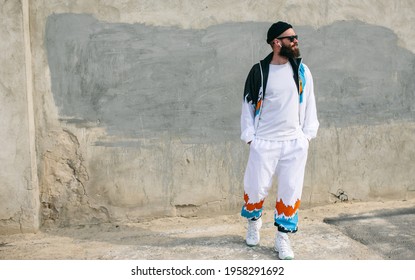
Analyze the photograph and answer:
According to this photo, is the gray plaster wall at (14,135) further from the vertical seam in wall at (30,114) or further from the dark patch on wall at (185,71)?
the dark patch on wall at (185,71)

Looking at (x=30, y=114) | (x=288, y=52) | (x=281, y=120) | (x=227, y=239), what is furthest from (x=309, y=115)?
(x=30, y=114)

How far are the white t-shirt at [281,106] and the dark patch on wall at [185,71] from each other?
3.28ft

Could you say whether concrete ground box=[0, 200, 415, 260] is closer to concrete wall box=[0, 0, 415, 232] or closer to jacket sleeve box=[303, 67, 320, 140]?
concrete wall box=[0, 0, 415, 232]

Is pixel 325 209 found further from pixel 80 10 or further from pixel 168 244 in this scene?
pixel 80 10

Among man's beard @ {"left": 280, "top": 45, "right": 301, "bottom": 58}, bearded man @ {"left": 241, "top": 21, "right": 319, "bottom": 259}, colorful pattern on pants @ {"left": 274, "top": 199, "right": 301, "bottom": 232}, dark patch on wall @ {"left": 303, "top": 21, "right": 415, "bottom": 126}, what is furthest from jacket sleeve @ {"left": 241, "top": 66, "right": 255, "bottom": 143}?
dark patch on wall @ {"left": 303, "top": 21, "right": 415, "bottom": 126}

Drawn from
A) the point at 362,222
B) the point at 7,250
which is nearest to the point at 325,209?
the point at 362,222

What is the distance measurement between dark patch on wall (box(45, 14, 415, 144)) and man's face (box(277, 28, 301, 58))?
1009mm

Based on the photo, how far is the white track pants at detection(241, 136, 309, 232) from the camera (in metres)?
4.24

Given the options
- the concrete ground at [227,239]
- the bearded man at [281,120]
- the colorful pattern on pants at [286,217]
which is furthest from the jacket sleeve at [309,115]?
the concrete ground at [227,239]

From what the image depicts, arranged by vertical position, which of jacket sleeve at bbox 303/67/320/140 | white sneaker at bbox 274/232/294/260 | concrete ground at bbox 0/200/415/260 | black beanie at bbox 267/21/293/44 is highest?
black beanie at bbox 267/21/293/44

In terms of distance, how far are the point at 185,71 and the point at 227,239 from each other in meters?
1.55

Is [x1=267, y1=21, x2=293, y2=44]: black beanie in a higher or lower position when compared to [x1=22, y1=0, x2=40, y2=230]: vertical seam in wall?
higher

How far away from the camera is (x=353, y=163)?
5.56 meters

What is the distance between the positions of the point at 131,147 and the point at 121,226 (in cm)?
74
